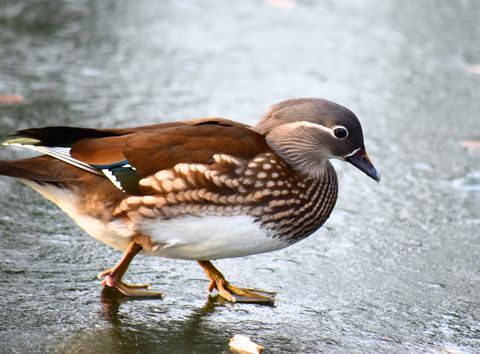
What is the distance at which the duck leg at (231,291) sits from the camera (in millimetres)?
4246

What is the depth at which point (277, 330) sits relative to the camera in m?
3.97

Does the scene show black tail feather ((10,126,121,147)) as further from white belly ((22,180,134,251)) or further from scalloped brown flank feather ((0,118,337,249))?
white belly ((22,180,134,251))

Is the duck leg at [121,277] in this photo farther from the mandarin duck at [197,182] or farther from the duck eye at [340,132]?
the duck eye at [340,132]

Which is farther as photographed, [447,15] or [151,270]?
[447,15]

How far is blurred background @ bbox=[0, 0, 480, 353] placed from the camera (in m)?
3.97

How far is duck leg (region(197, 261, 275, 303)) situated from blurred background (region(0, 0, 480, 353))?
0.05 meters

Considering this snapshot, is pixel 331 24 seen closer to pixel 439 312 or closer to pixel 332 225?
pixel 332 225

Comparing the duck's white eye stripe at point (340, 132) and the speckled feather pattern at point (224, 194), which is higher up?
the duck's white eye stripe at point (340, 132)

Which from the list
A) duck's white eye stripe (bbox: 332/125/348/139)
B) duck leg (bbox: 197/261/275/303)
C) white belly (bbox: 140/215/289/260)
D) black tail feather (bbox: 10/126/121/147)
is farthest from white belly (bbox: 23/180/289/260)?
duck's white eye stripe (bbox: 332/125/348/139)

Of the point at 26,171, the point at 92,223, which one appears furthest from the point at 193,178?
the point at 26,171

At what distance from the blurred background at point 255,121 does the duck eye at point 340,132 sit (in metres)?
0.70

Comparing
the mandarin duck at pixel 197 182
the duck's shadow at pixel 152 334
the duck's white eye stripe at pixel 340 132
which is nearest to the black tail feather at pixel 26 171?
the mandarin duck at pixel 197 182

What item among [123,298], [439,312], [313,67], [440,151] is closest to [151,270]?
[123,298]

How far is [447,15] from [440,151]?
10.0ft
